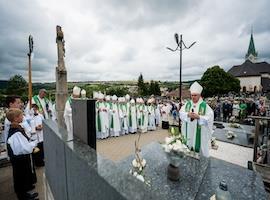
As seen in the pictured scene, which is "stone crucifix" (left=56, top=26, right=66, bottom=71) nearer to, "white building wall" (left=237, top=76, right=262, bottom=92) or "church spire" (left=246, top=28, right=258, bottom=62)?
"white building wall" (left=237, top=76, right=262, bottom=92)

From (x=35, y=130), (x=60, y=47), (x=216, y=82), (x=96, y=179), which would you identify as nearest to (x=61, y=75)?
(x=60, y=47)

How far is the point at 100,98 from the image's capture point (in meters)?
10.8

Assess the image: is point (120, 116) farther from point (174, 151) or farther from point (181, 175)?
point (174, 151)

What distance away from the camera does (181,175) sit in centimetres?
341

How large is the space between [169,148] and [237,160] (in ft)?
14.7

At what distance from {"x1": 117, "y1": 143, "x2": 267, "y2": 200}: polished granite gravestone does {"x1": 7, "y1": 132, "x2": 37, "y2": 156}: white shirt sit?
2036mm

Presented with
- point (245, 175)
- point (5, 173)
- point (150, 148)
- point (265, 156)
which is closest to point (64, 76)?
point (5, 173)

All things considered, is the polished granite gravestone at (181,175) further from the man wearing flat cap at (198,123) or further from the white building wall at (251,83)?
the white building wall at (251,83)

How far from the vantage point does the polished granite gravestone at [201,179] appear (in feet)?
9.50

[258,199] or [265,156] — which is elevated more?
[258,199]

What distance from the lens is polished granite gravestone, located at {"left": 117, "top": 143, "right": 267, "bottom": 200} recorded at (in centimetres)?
290

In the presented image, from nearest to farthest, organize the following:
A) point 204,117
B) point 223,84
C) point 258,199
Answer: point 258,199, point 204,117, point 223,84

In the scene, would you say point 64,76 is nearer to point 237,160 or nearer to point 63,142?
point 63,142

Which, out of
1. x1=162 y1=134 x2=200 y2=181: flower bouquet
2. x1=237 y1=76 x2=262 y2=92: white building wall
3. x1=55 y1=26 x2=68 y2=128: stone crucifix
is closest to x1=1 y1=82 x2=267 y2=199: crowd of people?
x1=55 y1=26 x2=68 y2=128: stone crucifix
